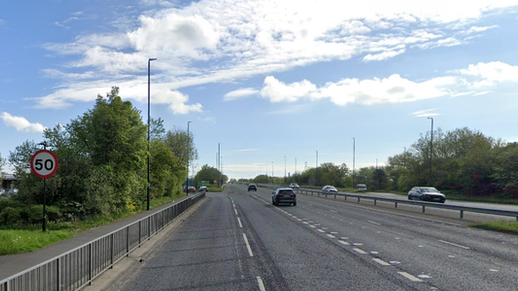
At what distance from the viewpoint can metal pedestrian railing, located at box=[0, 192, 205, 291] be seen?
5.61 meters

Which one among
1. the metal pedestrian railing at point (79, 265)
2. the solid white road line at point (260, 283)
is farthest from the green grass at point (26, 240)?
the solid white road line at point (260, 283)

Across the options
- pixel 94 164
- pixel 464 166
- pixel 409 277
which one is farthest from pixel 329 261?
pixel 464 166

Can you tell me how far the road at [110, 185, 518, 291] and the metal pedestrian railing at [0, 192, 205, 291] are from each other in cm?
66

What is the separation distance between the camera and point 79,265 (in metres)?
7.51

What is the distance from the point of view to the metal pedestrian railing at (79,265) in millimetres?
5605

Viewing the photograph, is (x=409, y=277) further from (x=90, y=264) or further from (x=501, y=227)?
(x=501, y=227)

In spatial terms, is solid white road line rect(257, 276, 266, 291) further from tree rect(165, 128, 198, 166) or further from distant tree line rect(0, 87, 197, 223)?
tree rect(165, 128, 198, 166)

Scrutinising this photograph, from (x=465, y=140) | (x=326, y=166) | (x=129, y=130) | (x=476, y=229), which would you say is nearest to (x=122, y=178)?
(x=129, y=130)

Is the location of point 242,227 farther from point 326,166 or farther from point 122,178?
point 326,166

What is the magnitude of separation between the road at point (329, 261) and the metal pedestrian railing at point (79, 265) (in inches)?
26.0

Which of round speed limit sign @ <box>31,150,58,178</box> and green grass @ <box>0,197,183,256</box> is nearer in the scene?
green grass @ <box>0,197,183,256</box>

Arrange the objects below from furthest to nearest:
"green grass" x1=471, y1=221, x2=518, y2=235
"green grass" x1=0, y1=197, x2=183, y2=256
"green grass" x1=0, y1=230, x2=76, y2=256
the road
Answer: "green grass" x1=471, y1=221, x2=518, y2=235 → "green grass" x1=0, y1=197, x2=183, y2=256 → "green grass" x1=0, y1=230, x2=76, y2=256 → the road

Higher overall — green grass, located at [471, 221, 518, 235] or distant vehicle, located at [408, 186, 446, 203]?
green grass, located at [471, 221, 518, 235]

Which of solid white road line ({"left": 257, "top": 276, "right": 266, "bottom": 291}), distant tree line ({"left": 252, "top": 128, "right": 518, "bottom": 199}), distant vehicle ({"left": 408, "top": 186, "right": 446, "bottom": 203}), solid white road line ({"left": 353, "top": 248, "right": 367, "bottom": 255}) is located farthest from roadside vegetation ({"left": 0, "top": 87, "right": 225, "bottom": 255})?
distant tree line ({"left": 252, "top": 128, "right": 518, "bottom": 199})
